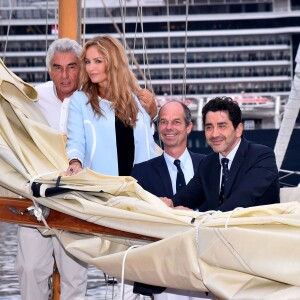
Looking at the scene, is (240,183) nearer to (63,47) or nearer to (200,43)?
(63,47)

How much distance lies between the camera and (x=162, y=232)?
4.31 meters

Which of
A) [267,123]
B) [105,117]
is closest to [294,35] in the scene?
[267,123]

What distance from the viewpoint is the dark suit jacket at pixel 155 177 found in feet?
18.2

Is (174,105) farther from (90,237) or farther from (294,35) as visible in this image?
(294,35)

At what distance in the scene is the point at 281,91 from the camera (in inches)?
1983

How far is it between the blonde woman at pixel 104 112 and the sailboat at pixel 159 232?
55cm

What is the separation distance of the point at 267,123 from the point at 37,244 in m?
39.3

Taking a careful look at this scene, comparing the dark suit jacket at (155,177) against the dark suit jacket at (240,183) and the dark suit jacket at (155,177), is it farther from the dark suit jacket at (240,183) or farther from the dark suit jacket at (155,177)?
the dark suit jacket at (240,183)

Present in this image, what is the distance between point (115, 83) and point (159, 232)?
4.83ft

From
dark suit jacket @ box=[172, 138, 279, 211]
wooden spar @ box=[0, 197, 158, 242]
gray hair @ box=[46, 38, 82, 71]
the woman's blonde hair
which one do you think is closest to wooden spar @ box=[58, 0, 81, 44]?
gray hair @ box=[46, 38, 82, 71]

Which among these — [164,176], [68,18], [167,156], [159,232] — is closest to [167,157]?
[167,156]

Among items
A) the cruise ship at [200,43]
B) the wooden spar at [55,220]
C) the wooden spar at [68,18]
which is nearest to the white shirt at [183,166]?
the wooden spar at [55,220]

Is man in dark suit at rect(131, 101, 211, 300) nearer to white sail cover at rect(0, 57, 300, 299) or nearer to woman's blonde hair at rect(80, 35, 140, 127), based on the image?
woman's blonde hair at rect(80, 35, 140, 127)

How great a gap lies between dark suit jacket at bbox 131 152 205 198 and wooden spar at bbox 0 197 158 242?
85 cm
